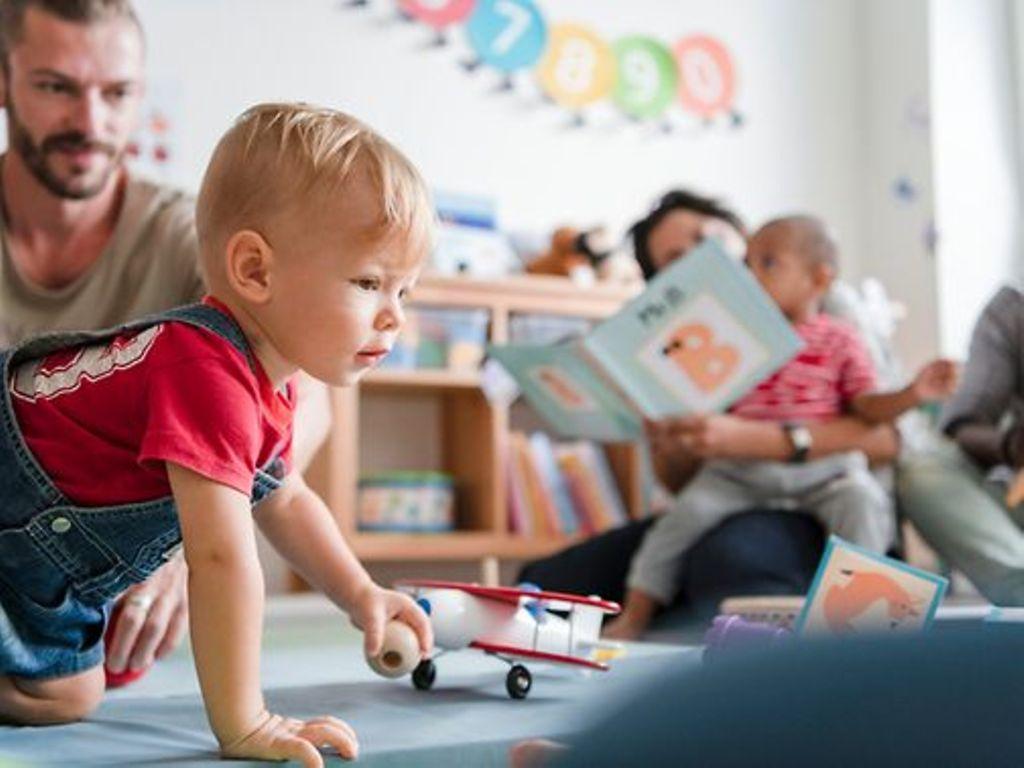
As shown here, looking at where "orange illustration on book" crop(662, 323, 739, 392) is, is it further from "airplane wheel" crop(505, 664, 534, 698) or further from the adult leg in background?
"airplane wheel" crop(505, 664, 534, 698)

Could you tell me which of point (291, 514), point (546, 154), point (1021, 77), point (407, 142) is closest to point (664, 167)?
point (546, 154)

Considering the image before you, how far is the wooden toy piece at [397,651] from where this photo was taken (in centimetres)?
91

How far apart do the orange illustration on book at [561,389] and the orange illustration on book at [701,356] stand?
0.73 ft

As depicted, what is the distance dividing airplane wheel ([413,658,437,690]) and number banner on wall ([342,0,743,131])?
2.33 metres

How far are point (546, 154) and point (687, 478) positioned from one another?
4.44 ft

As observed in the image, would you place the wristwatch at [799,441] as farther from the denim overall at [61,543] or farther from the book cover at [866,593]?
the denim overall at [61,543]

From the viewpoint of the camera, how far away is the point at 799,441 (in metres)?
1.86

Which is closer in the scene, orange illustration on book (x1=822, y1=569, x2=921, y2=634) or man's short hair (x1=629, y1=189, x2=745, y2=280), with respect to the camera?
orange illustration on book (x1=822, y1=569, x2=921, y2=634)

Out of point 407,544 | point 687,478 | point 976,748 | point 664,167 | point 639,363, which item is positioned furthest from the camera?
point 664,167

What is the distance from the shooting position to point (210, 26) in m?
2.92

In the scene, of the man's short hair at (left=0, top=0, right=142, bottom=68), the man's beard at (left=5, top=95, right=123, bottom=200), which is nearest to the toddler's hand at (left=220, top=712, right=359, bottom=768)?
the man's beard at (left=5, top=95, right=123, bottom=200)

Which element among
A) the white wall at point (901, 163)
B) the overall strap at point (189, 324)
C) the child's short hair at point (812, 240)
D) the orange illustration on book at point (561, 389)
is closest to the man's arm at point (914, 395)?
the child's short hair at point (812, 240)

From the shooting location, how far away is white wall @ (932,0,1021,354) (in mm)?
3295

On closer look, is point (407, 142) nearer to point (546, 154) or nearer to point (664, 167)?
point (546, 154)
